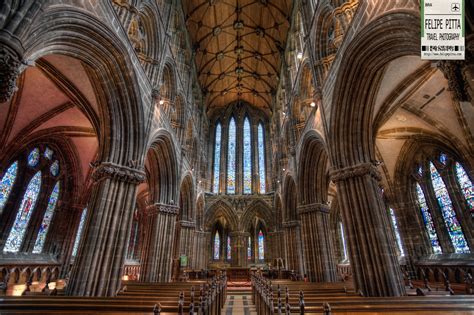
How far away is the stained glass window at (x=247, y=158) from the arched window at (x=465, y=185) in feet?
53.8

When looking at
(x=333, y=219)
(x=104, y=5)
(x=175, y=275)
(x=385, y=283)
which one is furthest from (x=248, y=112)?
(x=385, y=283)

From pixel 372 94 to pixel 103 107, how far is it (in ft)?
33.1

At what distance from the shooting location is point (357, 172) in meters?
8.70

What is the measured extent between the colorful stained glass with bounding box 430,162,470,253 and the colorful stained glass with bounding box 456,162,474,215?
849mm

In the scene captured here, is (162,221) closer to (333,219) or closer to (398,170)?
(398,170)

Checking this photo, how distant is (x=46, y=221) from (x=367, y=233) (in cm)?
1814

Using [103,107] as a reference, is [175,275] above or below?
below

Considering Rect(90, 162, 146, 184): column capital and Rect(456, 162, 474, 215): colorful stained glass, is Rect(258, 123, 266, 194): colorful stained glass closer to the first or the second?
Rect(456, 162, 474, 215): colorful stained glass

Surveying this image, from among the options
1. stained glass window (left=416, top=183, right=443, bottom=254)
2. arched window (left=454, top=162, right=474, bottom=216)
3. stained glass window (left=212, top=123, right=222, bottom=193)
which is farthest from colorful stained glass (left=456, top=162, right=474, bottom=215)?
stained glass window (left=212, top=123, right=222, bottom=193)

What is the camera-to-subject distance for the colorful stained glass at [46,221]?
15.0 metres

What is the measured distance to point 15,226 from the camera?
44.6ft

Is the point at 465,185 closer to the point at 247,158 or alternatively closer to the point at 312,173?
the point at 312,173

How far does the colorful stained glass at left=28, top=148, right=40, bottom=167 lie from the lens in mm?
14547

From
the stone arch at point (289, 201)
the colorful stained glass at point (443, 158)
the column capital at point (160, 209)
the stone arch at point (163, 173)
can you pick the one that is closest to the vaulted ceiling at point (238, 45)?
the stone arch at point (289, 201)
